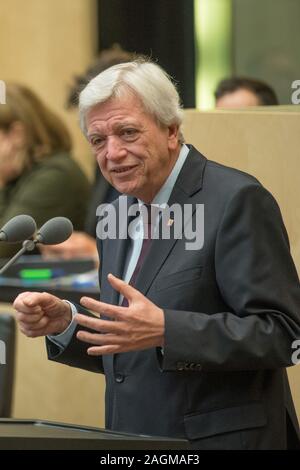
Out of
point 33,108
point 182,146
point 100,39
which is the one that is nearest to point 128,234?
point 182,146

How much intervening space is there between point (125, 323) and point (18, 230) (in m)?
0.32

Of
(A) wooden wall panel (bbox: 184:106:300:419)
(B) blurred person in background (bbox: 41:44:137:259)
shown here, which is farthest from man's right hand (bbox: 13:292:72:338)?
(B) blurred person in background (bbox: 41:44:137:259)

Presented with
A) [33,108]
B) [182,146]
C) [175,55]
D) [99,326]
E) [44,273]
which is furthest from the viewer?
[175,55]

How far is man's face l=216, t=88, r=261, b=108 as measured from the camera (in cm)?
459

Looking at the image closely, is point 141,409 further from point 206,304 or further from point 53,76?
point 53,76

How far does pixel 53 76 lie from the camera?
7473 mm

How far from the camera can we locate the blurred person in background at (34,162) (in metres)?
4.85

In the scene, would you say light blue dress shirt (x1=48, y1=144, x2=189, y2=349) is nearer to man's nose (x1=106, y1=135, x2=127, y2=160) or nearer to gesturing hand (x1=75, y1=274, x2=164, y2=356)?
man's nose (x1=106, y1=135, x2=127, y2=160)

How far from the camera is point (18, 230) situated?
2223mm

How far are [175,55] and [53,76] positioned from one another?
174cm

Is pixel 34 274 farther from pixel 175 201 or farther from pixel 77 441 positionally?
pixel 77 441

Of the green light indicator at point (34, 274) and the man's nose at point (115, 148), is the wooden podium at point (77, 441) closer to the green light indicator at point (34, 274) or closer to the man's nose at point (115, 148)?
the man's nose at point (115, 148)

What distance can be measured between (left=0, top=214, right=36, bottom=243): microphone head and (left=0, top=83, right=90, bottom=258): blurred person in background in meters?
2.59

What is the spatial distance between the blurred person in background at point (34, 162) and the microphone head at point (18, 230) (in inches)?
102
